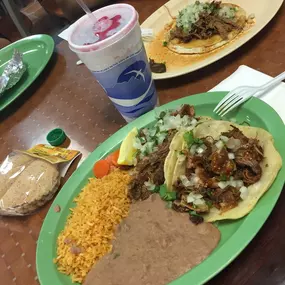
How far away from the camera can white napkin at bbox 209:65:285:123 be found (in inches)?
44.5

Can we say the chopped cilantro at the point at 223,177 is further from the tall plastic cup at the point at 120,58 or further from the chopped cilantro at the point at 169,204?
the tall plastic cup at the point at 120,58

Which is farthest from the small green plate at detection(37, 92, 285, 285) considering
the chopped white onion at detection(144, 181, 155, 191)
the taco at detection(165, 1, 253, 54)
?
the taco at detection(165, 1, 253, 54)

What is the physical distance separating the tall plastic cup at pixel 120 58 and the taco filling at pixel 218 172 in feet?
0.95

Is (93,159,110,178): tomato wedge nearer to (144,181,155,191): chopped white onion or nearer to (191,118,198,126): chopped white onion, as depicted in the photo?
(144,181,155,191): chopped white onion


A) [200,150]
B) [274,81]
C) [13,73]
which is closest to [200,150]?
[200,150]

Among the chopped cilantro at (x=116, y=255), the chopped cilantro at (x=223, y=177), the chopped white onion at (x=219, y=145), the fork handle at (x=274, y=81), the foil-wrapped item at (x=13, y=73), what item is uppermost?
the foil-wrapped item at (x=13, y=73)

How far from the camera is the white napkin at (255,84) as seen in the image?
3.71ft

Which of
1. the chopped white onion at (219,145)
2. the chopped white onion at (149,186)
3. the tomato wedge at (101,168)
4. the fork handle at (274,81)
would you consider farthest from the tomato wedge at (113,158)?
the fork handle at (274,81)

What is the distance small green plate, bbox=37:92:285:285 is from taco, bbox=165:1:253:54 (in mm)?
404

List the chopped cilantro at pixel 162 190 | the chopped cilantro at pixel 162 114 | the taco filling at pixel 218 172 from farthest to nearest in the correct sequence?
the chopped cilantro at pixel 162 114
the chopped cilantro at pixel 162 190
the taco filling at pixel 218 172

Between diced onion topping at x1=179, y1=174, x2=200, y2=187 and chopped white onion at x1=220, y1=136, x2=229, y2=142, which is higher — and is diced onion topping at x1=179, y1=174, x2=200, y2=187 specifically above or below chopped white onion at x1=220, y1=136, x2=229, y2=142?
below

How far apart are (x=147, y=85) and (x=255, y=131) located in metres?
0.41

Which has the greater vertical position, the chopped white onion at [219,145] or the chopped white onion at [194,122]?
the chopped white onion at [219,145]

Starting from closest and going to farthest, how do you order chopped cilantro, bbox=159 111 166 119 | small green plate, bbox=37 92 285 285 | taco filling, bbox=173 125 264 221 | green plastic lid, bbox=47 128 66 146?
small green plate, bbox=37 92 285 285 → taco filling, bbox=173 125 264 221 → chopped cilantro, bbox=159 111 166 119 → green plastic lid, bbox=47 128 66 146
